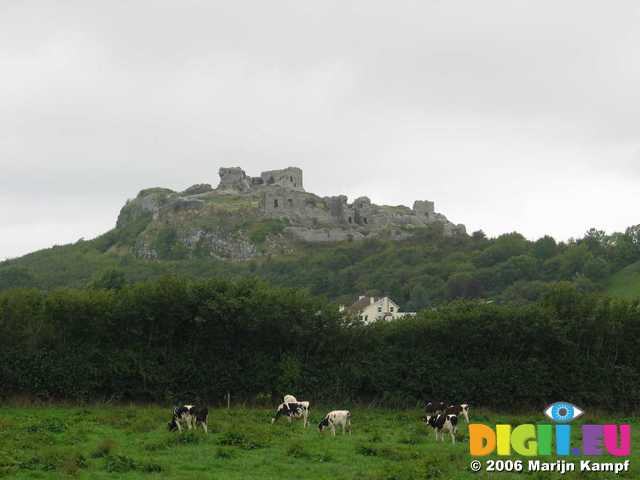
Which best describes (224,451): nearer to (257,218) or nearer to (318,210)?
(257,218)

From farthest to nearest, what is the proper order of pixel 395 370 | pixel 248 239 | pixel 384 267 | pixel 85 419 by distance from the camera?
pixel 248 239 → pixel 384 267 → pixel 395 370 → pixel 85 419

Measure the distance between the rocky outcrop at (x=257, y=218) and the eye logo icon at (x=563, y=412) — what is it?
362 ft

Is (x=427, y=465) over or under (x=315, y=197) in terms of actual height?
under

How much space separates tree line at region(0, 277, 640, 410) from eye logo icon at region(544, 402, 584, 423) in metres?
2.03

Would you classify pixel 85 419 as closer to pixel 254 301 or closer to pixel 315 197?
pixel 254 301

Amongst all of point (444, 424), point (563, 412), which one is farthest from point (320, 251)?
point (444, 424)

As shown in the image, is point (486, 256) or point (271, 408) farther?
point (486, 256)

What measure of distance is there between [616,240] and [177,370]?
107 metres

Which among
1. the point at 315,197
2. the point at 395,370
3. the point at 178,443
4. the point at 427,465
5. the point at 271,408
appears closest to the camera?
the point at 427,465

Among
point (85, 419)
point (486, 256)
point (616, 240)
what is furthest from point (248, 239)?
point (85, 419)

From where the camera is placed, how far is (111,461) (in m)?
15.3

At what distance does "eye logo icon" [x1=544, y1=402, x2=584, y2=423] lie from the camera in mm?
25828

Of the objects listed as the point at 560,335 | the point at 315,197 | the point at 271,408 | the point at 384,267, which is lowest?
the point at 271,408

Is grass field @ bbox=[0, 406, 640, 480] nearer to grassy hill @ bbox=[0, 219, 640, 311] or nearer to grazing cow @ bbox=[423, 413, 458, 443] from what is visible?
grazing cow @ bbox=[423, 413, 458, 443]
